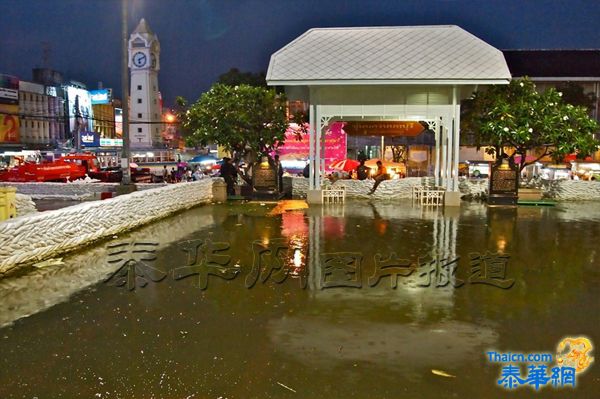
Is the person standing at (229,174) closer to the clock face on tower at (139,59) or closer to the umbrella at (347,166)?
the umbrella at (347,166)

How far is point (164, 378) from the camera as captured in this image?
4836 millimetres

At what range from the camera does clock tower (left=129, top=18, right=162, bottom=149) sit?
78.9m

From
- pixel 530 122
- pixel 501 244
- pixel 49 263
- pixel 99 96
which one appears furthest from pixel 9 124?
pixel 501 244

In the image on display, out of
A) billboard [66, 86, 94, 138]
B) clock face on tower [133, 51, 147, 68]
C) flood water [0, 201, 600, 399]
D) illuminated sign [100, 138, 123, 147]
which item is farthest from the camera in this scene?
clock face on tower [133, 51, 147, 68]

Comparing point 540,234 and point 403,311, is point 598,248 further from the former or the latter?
point 403,311

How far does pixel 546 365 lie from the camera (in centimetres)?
516

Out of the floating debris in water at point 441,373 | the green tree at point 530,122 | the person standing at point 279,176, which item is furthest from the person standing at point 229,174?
the floating debris in water at point 441,373

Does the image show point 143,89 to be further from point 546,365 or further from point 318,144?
point 546,365

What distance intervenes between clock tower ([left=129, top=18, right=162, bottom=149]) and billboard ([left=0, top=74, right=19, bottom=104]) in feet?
68.6

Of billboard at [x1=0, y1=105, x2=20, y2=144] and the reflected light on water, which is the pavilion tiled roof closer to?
the reflected light on water

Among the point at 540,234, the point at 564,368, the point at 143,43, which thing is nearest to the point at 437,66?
the point at 540,234

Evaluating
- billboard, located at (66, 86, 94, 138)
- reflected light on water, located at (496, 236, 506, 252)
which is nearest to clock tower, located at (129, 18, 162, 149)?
billboard, located at (66, 86, 94, 138)

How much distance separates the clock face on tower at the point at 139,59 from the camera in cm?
7988

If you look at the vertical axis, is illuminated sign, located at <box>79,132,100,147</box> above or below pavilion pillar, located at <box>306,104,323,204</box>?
above
